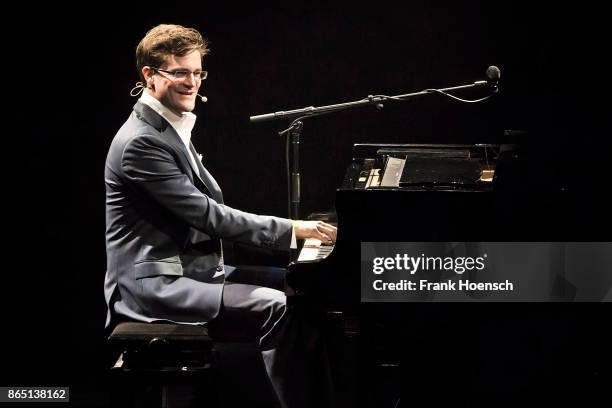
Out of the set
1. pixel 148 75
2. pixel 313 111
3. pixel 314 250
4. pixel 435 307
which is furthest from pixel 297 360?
pixel 148 75

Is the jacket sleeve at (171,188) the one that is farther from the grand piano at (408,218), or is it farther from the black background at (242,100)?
the black background at (242,100)

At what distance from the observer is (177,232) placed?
373 cm

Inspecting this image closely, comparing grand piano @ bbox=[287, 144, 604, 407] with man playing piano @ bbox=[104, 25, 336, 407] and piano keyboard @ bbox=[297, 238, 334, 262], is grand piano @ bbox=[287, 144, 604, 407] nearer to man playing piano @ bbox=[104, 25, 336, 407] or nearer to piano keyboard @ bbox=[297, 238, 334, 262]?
piano keyboard @ bbox=[297, 238, 334, 262]

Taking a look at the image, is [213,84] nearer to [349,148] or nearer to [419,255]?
[349,148]

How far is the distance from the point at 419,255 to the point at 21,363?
8.04ft

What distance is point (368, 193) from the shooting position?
3.39 metres

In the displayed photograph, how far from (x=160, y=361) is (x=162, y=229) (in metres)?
0.52

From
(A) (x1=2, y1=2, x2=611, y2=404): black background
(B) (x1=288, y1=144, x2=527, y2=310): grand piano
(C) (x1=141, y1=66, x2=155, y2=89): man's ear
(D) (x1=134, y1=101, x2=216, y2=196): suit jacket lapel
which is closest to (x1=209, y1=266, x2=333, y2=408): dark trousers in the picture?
(B) (x1=288, y1=144, x2=527, y2=310): grand piano

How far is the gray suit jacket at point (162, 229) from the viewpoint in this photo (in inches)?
143

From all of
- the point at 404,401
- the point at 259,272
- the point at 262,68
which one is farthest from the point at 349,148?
the point at 404,401

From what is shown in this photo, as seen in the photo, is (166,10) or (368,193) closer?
(368,193)

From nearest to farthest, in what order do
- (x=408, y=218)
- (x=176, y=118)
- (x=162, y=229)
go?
(x=408, y=218) < (x=162, y=229) < (x=176, y=118)

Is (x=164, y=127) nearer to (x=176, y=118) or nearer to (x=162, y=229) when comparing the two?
(x=176, y=118)

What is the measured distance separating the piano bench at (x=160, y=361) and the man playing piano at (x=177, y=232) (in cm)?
14
